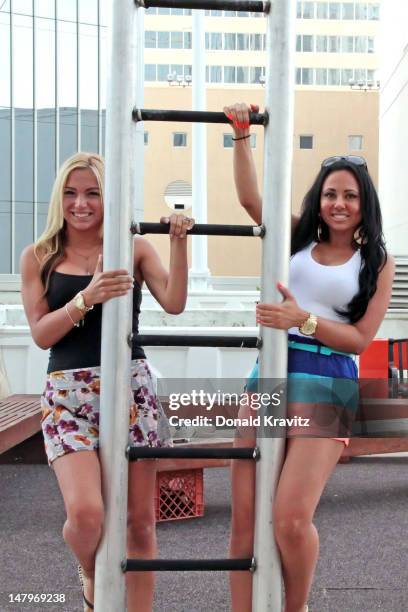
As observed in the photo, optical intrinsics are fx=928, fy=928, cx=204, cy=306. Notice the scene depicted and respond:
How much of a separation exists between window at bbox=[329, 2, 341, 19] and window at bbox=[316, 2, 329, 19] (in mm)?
243

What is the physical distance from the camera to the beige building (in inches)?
1705

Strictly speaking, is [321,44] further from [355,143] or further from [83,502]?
[83,502]

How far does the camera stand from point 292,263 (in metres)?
2.57

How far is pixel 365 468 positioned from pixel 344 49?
1904 inches

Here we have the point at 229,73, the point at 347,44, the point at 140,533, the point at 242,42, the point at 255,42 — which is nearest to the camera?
the point at 140,533

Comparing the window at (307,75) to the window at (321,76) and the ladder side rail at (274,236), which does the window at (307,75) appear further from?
the ladder side rail at (274,236)

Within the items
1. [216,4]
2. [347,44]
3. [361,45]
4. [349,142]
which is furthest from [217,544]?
[361,45]

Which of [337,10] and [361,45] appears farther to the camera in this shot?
[337,10]

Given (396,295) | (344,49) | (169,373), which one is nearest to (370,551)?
(169,373)

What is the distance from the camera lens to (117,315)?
2.33 metres

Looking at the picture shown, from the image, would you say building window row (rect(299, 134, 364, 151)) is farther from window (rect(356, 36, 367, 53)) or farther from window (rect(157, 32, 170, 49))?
window (rect(157, 32, 170, 49))

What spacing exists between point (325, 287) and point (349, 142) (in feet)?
148

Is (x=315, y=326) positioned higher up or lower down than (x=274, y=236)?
lower down

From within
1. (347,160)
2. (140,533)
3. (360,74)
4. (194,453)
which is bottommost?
(140,533)
